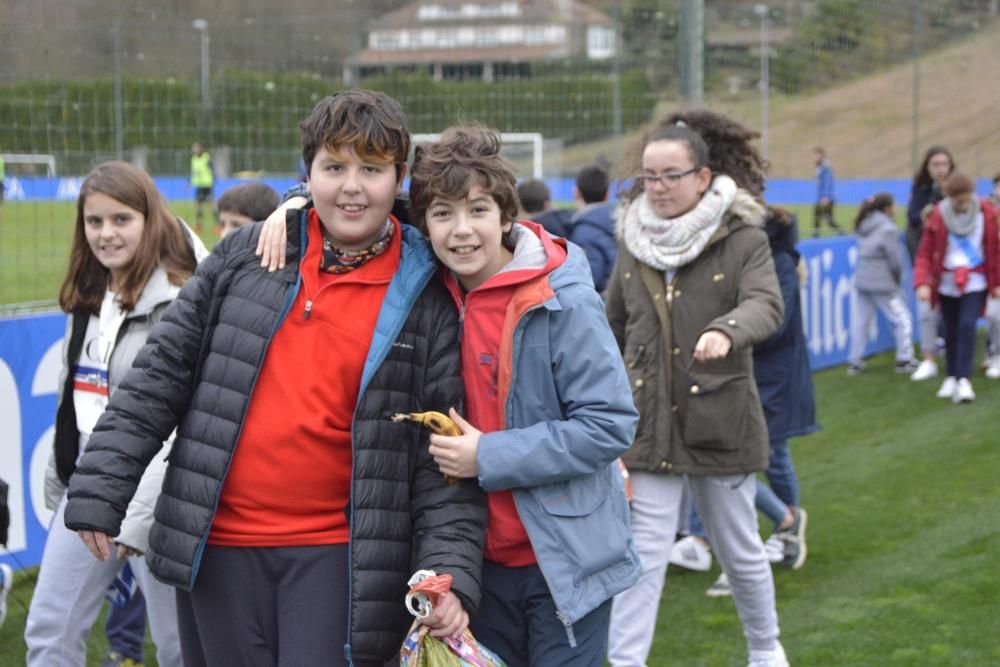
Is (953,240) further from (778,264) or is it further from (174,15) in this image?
(174,15)

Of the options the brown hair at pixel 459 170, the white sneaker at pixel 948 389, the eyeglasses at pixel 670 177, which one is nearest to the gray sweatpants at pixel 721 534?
the eyeglasses at pixel 670 177

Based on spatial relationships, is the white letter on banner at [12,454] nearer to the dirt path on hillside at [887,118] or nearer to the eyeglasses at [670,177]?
the eyeglasses at [670,177]

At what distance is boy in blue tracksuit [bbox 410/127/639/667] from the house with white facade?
6961mm

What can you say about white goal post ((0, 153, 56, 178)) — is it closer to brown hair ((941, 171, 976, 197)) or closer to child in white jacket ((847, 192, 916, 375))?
brown hair ((941, 171, 976, 197))

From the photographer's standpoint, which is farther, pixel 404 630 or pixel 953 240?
pixel 953 240

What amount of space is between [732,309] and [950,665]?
1.78m

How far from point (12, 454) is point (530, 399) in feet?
13.7

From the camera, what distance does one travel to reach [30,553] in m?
6.60

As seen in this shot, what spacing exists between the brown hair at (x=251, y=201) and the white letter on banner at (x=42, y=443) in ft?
5.31

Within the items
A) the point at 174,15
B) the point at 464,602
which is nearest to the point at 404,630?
the point at 464,602

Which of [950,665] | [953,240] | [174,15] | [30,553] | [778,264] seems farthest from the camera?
[953,240]

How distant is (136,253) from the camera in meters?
4.28

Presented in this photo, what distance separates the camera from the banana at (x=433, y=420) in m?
2.99

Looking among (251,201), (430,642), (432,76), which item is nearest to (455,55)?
(432,76)
